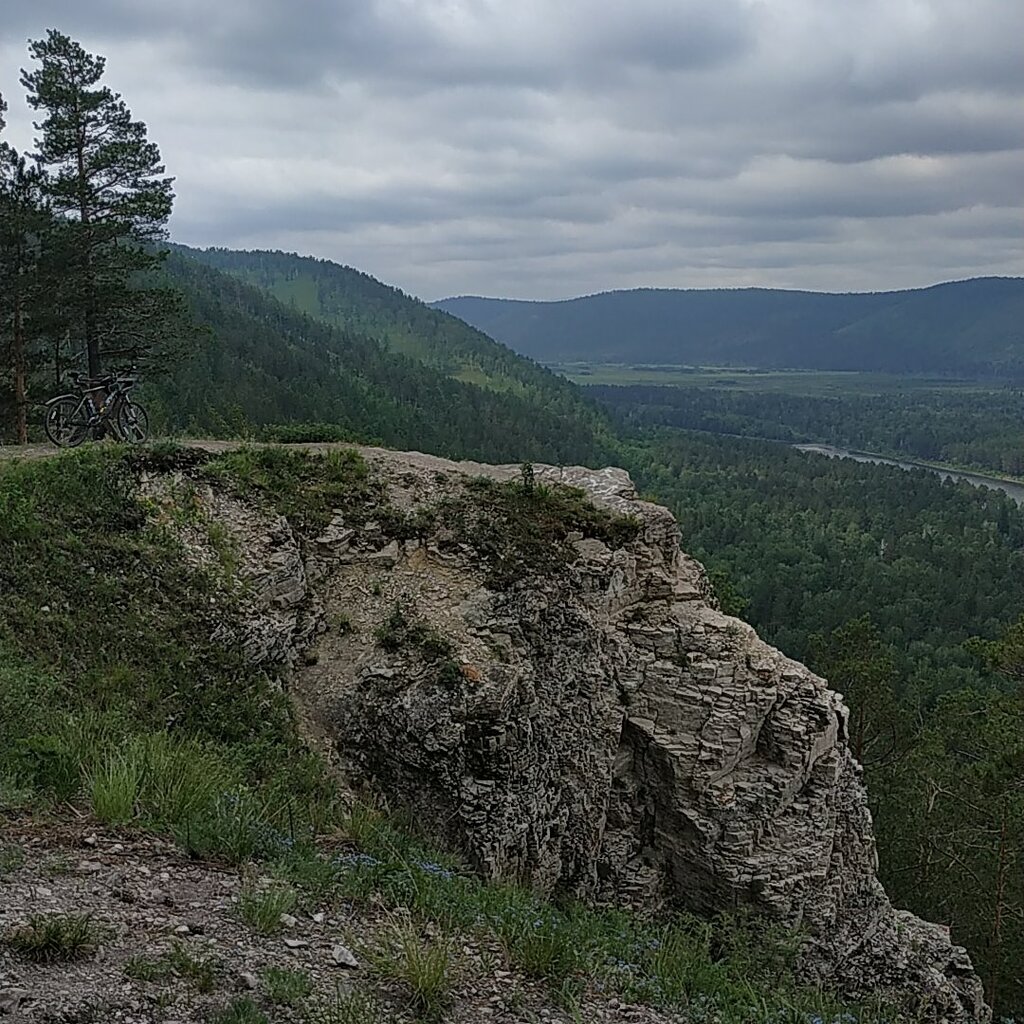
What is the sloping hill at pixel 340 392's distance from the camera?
7675cm

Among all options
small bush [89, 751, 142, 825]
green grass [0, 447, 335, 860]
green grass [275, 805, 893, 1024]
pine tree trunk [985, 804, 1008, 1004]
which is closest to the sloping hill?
green grass [0, 447, 335, 860]

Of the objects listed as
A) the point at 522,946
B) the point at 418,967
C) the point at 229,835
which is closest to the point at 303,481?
the point at 229,835

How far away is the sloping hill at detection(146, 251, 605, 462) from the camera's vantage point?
7675cm

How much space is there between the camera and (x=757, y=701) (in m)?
14.0

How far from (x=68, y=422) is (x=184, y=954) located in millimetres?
12656

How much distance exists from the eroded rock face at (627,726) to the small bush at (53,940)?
634cm

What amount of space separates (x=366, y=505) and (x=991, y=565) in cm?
8857

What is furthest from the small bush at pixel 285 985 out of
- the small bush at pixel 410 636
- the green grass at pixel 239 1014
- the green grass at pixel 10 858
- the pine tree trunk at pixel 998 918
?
the pine tree trunk at pixel 998 918

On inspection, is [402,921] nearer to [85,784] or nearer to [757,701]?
[85,784]

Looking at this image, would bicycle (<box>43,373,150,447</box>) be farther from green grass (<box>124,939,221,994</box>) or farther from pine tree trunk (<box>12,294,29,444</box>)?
green grass (<box>124,939,221,994</box>)

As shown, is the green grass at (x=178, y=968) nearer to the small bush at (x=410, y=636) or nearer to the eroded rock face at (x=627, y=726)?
the eroded rock face at (x=627, y=726)

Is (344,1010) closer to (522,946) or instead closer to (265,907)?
(265,907)

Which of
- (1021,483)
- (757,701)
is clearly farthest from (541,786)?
(1021,483)

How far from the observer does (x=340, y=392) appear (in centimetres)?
9931
